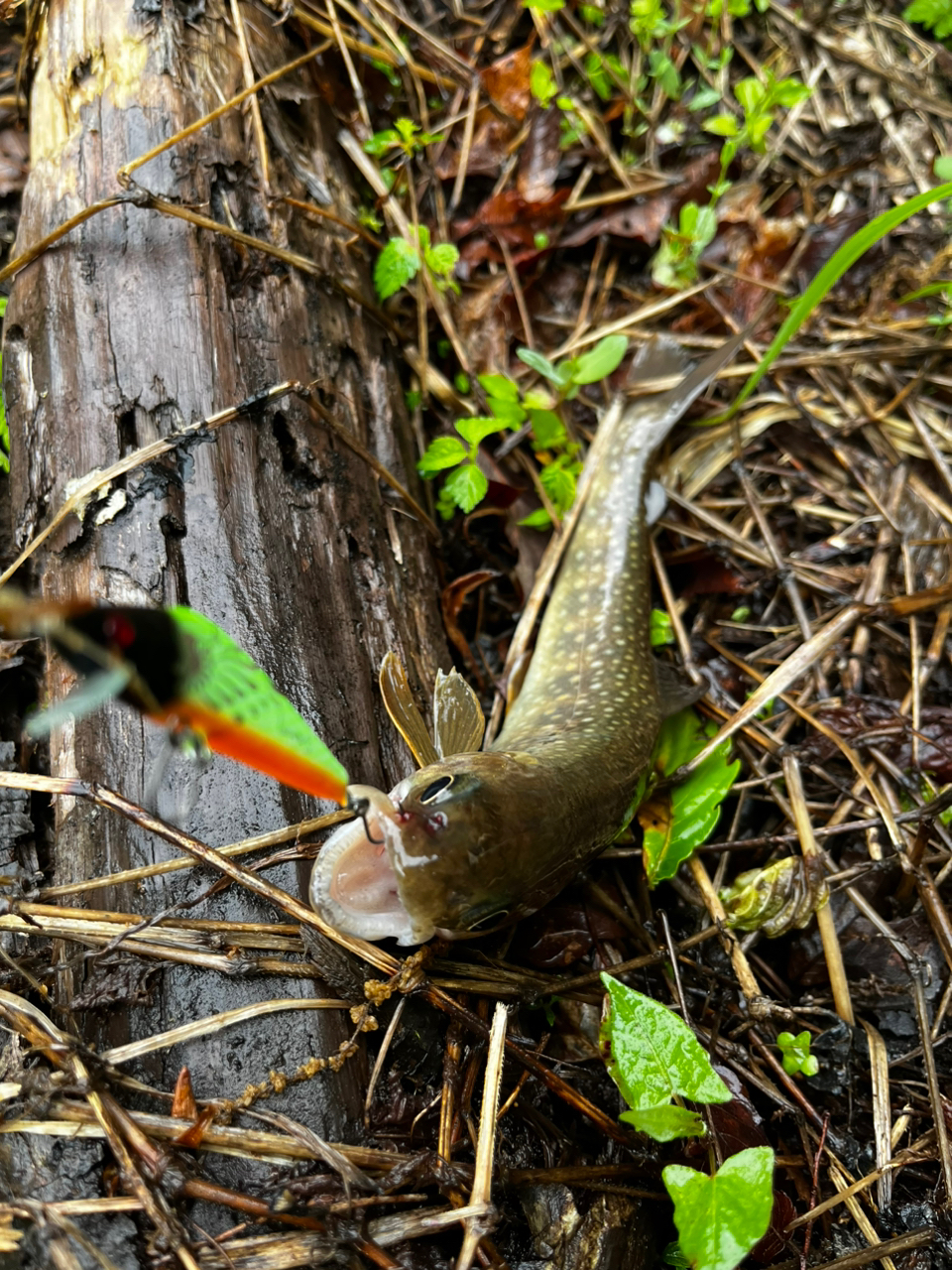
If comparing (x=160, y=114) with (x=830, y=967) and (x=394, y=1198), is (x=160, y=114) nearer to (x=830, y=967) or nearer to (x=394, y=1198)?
(x=394, y=1198)

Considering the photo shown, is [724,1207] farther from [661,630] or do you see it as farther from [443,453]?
[443,453]

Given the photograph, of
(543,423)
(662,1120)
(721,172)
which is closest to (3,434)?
(543,423)

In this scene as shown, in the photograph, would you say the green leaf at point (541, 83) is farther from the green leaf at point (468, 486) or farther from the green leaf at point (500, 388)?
the green leaf at point (468, 486)

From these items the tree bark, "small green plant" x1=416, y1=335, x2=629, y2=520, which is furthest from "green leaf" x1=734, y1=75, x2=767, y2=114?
the tree bark

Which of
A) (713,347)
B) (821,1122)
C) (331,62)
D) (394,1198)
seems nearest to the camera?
(394,1198)

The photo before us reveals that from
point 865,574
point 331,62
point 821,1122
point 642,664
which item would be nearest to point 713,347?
point 865,574

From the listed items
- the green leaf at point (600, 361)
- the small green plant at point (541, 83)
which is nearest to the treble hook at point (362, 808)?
the green leaf at point (600, 361)
